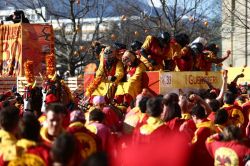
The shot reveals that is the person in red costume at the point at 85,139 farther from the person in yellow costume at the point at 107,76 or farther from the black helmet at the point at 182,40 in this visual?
the black helmet at the point at 182,40

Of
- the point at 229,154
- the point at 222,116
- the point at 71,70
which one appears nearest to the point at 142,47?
the point at 222,116

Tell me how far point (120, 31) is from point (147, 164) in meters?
43.9

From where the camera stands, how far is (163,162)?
6852mm

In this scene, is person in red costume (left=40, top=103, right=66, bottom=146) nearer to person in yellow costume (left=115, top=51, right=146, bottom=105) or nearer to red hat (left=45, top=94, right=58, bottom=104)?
red hat (left=45, top=94, right=58, bottom=104)

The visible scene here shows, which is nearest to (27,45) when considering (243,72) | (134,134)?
(243,72)

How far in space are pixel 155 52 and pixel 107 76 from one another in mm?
1275

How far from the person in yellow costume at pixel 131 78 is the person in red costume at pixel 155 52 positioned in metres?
0.41

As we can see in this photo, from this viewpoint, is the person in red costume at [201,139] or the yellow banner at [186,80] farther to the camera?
the yellow banner at [186,80]

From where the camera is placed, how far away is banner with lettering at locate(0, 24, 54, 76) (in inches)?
933

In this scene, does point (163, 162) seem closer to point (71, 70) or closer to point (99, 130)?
point (99, 130)

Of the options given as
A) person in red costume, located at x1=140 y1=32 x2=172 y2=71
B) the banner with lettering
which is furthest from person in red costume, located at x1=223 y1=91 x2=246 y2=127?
the banner with lettering

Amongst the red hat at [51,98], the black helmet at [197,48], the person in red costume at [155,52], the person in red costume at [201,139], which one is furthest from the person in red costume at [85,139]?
the black helmet at [197,48]

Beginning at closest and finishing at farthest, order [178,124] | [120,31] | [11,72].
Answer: [178,124], [11,72], [120,31]

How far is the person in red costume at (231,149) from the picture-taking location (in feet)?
23.9
